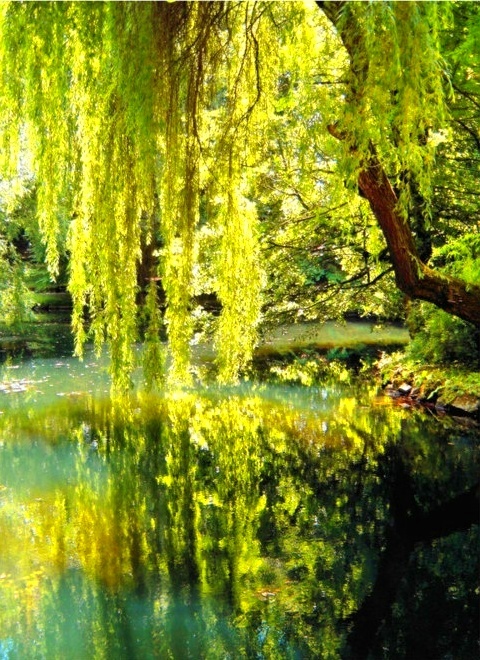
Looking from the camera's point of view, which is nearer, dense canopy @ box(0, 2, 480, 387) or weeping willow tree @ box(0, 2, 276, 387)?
dense canopy @ box(0, 2, 480, 387)

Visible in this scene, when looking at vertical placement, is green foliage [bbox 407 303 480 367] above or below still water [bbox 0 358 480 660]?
above

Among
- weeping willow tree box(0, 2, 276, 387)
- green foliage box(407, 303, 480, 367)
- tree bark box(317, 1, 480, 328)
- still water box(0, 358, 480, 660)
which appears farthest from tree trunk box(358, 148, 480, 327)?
green foliage box(407, 303, 480, 367)

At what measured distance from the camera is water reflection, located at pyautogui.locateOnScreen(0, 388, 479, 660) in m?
3.79

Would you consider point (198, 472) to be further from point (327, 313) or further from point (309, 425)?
point (327, 313)

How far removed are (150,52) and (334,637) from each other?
307 centimetres

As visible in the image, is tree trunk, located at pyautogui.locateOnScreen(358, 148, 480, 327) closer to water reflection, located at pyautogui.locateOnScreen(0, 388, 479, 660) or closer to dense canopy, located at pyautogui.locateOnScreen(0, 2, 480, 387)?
dense canopy, located at pyautogui.locateOnScreen(0, 2, 480, 387)

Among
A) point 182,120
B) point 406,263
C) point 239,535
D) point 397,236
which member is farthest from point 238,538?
point 182,120

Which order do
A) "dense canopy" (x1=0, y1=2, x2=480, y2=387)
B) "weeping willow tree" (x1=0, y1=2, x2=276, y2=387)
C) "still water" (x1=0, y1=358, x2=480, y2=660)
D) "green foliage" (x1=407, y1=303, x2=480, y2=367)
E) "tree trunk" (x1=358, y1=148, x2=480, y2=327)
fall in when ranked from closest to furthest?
"dense canopy" (x1=0, y1=2, x2=480, y2=387), "weeping willow tree" (x1=0, y1=2, x2=276, y2=387), "tree trunk" (x1=358, y1=148, x2=480, y2=327), "still water" (x1=0, y1=358, x2=480, y2=660), "green foliage" (x1=407, y1=303, x2=480, y2=367)

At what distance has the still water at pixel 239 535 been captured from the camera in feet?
12.5

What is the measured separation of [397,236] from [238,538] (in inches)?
97.4

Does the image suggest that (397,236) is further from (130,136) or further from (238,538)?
(238,538)

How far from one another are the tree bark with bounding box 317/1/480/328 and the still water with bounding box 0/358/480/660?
1.80 m

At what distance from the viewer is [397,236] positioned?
404 centimetres

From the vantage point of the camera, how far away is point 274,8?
125 inches
